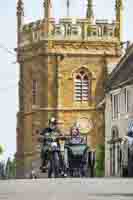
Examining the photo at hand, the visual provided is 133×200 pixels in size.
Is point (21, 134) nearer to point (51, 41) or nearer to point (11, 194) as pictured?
point (51, 41)

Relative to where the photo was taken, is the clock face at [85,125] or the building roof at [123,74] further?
the clock face at [85,125]

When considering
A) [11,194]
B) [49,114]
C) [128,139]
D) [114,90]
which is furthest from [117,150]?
[11,194]

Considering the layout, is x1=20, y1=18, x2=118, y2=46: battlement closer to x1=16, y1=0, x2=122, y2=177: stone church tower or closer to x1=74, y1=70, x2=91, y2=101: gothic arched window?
x1=16, y1=0, x2=122, y2=177: stone church tower

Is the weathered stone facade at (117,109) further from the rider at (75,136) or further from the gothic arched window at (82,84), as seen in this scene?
the rider at (75,136)

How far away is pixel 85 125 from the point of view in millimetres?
92188

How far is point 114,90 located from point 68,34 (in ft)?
72.2

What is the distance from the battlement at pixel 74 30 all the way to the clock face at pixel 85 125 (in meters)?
5.95

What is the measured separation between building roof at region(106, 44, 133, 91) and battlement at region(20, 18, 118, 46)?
17.3 m

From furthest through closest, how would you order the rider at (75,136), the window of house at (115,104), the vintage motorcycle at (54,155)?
the window of house at (115,104) < the rider at (75,136) < the vintage motorcycle at (54,155)

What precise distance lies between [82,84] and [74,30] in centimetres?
402

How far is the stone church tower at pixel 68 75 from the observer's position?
299ft

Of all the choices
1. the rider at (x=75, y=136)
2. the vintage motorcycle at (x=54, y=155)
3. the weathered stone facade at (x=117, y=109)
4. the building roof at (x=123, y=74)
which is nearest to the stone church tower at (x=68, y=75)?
the weathered stone facade at (x=117, y=109)

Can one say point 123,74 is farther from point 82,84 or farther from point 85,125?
point 85,125

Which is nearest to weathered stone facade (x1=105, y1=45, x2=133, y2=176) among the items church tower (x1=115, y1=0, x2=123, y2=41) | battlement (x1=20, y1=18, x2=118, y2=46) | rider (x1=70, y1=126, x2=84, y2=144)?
battlement (x1=20, y1=18, x2=118, y2=46)
